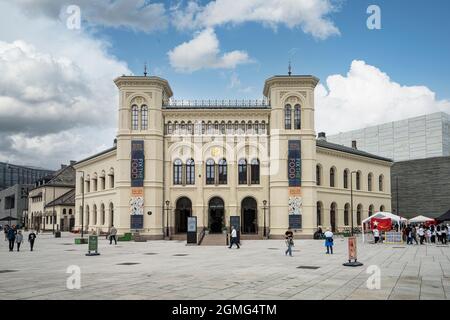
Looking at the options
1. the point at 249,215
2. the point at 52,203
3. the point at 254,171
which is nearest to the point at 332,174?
the point at 254,171

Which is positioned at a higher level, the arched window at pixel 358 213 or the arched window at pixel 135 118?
the arched window at pixel 135 118

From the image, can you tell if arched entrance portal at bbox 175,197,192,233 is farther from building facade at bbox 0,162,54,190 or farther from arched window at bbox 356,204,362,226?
building facade at bbox 0,162,54,190

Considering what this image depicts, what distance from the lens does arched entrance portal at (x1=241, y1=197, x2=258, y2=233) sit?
4794 cm

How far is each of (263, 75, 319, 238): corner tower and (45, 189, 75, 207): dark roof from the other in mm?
42623

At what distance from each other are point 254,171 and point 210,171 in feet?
14.5

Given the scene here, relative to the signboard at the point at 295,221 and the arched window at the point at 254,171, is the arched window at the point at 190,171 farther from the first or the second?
the signboard at the point at 295,221

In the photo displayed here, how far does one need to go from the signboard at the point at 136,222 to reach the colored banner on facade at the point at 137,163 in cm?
300

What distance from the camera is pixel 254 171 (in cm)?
4800

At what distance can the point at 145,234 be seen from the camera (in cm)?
4581

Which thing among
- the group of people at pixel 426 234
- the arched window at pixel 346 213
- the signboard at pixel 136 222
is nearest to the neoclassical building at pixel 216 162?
the signboard at pixel 136 222

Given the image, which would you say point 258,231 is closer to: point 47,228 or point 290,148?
point 290,148

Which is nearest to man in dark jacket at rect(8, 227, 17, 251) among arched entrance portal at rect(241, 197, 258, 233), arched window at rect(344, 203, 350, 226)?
arched entrance portal at rect(241, 197, 258, 233)

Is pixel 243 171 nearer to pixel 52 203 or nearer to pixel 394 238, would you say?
pixel 394 238

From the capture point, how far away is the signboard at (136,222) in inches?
1797
